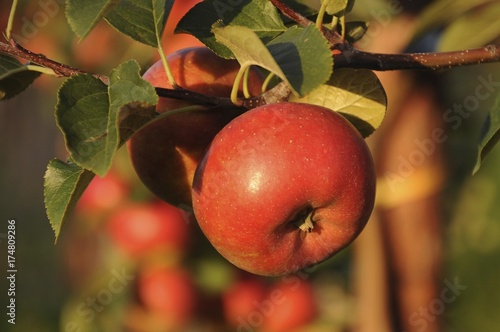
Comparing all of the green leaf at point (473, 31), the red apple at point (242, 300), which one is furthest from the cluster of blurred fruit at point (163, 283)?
the green leaf at point (473, 31)

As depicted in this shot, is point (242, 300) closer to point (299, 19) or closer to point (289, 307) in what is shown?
point (289, 307)

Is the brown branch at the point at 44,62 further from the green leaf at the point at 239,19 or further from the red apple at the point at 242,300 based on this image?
the red apple at the point at 242,300

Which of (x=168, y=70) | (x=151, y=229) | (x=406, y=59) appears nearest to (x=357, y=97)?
(x=406, y=59)

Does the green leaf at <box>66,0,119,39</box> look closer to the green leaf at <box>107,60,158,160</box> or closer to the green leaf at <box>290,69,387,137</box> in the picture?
the green leaf at <box>107,60,158,160</box>

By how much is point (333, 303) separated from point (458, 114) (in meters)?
0.51

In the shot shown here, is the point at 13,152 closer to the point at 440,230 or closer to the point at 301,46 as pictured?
the point at 440,230

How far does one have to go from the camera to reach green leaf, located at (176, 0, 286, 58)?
21.3 inches

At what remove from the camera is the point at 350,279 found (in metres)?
1.73

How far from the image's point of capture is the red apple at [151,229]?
Answer: 1.46 m

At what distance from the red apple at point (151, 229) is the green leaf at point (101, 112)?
981 mm

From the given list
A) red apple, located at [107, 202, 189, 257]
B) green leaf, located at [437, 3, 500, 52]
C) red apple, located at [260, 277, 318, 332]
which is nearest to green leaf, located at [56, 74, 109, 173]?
green leaf, located at [437, 3, 500, 52]

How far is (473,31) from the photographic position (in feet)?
2.92

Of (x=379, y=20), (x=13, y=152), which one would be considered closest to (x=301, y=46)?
(x=379, y=20)

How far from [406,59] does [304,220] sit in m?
0.15
